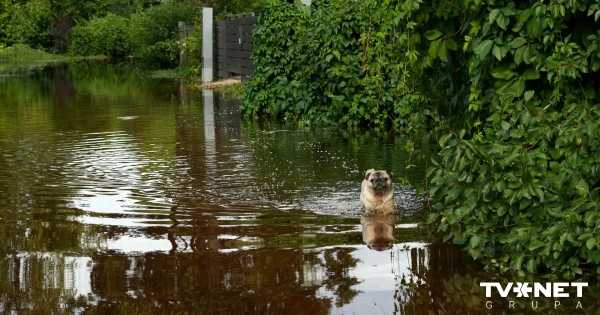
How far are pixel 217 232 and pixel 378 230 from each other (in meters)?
1.35

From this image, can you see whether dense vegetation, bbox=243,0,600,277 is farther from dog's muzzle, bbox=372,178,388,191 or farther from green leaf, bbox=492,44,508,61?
dog's muzzle, bbox=372,178,388,191

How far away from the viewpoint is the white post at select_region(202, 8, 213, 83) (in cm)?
3183

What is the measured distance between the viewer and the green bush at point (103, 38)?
58.8 metres

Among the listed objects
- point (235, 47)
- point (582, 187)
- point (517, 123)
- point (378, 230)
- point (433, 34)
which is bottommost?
point (378, 230)

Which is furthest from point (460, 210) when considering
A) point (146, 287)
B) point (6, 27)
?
point (6, 27)

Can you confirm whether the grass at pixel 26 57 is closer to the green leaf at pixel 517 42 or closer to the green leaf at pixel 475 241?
the green leaf at pixel 475 241

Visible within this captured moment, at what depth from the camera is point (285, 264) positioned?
7473 mm

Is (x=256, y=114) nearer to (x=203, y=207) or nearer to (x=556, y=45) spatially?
(x=203, y=207)

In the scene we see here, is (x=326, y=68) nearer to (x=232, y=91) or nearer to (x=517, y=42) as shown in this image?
(x=517, y=42)

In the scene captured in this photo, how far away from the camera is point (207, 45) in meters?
32.2

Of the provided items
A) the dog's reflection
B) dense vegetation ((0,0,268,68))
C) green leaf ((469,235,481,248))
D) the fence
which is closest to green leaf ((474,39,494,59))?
green leaf ((469,235,481,248))

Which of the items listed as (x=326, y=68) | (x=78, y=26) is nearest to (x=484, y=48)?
(x=326, y=68)

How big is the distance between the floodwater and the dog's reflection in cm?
2

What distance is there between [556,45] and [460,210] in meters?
1.36
